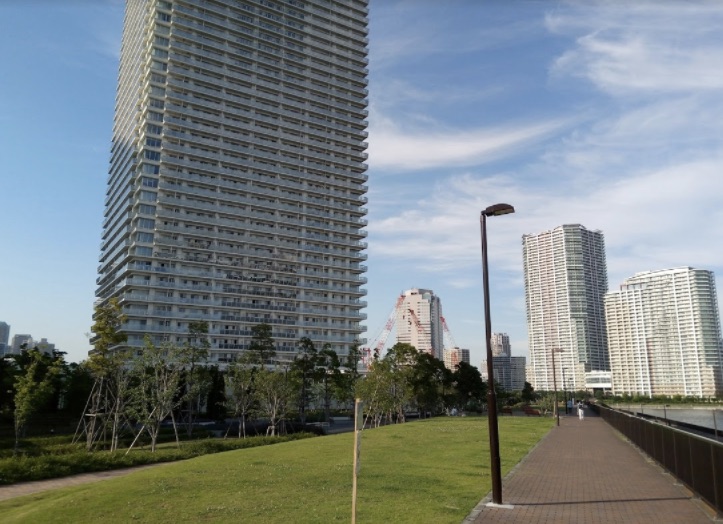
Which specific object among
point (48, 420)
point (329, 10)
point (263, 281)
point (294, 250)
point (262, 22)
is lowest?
point (48, 420)

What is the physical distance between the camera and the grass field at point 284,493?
1159cm

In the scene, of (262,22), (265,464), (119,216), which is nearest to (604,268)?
(262,22)

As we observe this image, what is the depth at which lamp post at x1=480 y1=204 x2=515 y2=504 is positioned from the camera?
502 inches

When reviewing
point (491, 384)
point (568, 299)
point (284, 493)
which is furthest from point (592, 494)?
point (568, 299)

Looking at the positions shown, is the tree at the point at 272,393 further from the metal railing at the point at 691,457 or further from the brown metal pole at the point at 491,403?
the brown metal pole at the point at 491,403

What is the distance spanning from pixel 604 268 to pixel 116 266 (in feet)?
540

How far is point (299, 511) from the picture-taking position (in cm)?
1170

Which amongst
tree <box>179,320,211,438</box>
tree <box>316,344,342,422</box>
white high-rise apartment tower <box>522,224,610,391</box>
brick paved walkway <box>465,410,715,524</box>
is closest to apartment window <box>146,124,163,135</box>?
tree <box>179,320,211,438</box>

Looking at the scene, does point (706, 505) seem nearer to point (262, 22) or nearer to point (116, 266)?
point (116, 266)

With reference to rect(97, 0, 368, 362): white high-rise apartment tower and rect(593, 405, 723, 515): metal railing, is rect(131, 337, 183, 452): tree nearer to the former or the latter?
rect(593, 405, 723, 515): metal railing

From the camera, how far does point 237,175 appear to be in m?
115

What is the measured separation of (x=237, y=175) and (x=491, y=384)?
108442 mm

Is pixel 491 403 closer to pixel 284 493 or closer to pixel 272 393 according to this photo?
pixel 284 493

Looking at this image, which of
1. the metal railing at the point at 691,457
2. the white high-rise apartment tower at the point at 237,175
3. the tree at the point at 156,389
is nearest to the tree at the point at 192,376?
the tree at the point at 156,389
